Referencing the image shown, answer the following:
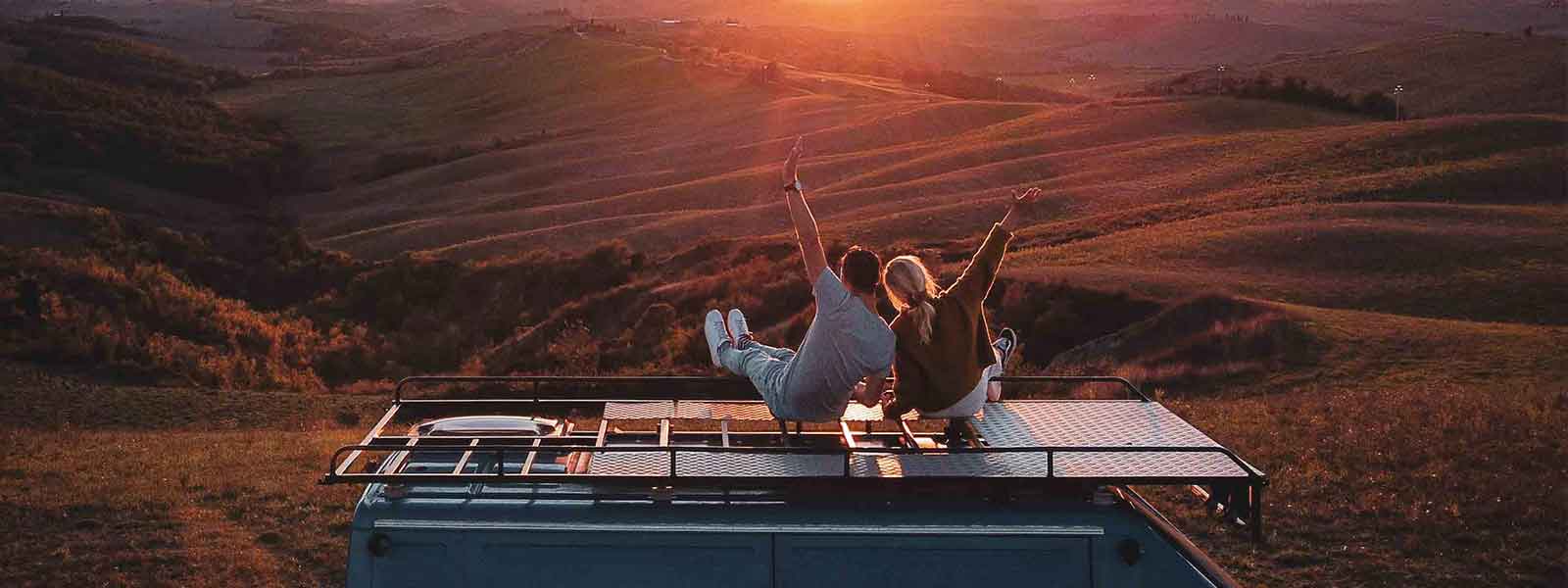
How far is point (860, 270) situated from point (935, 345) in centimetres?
47

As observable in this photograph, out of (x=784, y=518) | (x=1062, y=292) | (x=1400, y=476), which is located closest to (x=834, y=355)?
(x=784, y=518)

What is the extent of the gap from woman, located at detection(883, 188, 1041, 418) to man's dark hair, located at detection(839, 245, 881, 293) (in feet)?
0.27

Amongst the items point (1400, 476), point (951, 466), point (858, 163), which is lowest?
point (858, 163)

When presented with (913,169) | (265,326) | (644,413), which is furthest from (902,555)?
(913,169)

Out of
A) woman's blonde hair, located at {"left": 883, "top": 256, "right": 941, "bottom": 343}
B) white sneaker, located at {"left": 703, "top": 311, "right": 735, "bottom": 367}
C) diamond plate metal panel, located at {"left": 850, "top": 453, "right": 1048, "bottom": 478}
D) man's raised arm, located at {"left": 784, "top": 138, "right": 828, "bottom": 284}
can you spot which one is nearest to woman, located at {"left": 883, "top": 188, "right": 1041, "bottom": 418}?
woman's blonde hair, located at {"left": 883, "top": 256, "right": 941, "bottom": 343}

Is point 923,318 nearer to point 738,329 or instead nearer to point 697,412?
point 697,412

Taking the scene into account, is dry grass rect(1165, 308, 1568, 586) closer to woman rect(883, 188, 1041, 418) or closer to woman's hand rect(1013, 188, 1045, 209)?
woman's hand rect(1013, 188, 1045, 209)

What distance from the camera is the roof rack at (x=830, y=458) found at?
4590 mm

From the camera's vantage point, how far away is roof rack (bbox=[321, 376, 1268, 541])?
4.59 m

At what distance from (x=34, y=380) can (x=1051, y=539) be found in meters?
16.4

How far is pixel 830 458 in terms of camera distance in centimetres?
501

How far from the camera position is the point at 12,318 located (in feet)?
68.7

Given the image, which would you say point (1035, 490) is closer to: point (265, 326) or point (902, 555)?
point (902, 555)

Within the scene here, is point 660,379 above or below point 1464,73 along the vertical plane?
above
